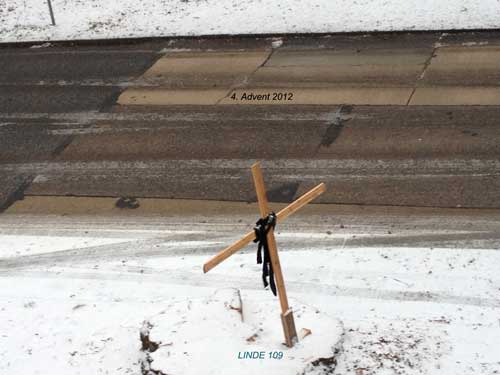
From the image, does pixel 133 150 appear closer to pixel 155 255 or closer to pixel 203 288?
pixel 155 255

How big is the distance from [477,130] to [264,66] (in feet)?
17.4

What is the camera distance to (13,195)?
12961mm

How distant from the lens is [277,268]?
303 inches

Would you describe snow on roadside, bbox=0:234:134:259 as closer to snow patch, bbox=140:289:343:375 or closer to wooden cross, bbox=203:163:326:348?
snow patch, bbox=140:289:343:375

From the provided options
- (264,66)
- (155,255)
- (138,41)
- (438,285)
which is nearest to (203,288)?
(155,255)

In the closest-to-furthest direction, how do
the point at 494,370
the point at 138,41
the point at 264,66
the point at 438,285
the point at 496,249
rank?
the point at 494,370
the point at 438,285
the point at 496,249
the point at 264,66
the point at 138,41

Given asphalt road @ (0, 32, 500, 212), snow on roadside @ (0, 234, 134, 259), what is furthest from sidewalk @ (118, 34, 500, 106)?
snow on roadside @ (0, 234, 134, 259)

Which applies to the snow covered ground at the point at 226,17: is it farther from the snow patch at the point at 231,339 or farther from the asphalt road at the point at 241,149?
the snow patch at the point at 231,339

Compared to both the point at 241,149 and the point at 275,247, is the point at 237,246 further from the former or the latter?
the point at 241,149

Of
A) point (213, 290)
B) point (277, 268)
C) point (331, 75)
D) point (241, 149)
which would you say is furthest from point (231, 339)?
point (331, 75)

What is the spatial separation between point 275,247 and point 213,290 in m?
2.39

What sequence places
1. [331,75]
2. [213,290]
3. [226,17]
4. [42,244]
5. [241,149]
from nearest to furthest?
1. [213,290]
2. [42,244]
3. [241,149]
4. [331,75]
5. [226,17]

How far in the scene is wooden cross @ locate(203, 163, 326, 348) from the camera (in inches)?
288

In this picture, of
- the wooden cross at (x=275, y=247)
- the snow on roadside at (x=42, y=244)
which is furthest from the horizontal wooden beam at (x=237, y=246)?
the snow on roadside at (x=42, y=244)
